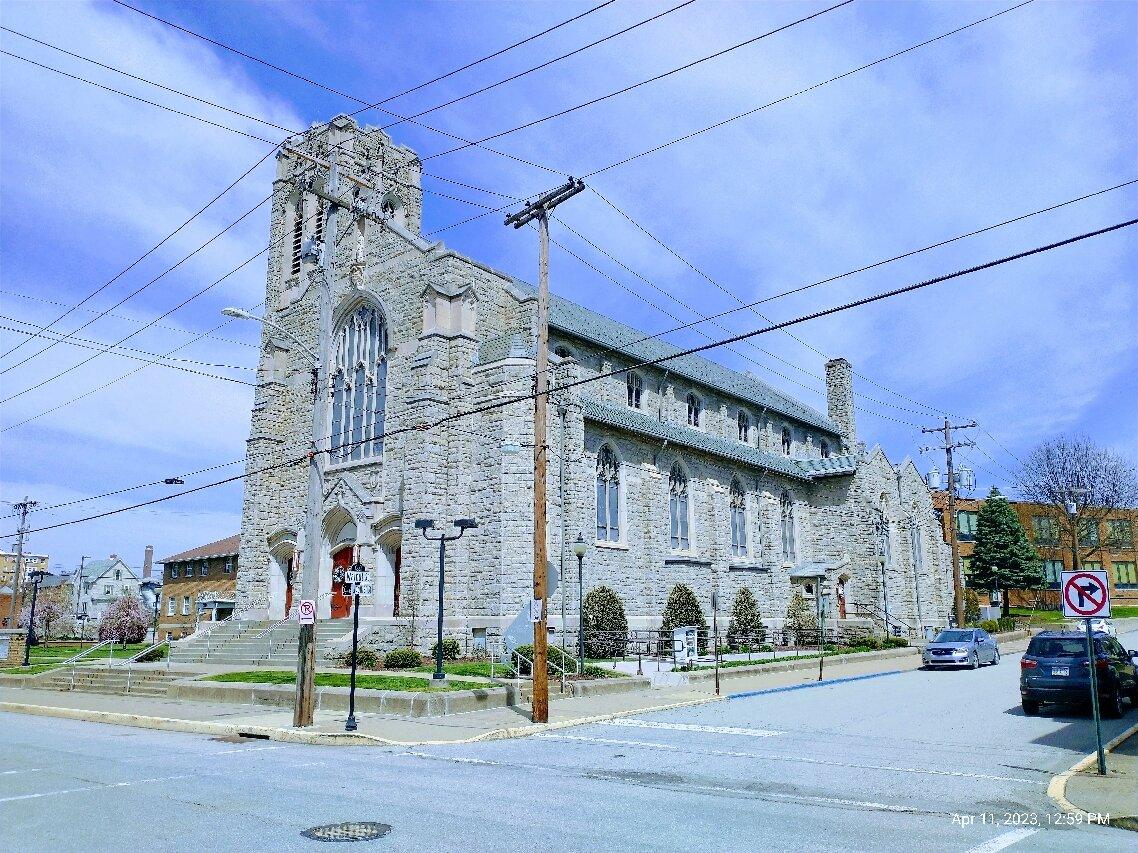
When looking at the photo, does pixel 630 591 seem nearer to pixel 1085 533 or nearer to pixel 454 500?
pixel 454 500

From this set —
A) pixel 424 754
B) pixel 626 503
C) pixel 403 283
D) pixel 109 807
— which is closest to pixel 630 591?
pixel 626 503

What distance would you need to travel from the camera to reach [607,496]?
31.4 metres

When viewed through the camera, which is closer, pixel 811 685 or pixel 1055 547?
pixel 811 685

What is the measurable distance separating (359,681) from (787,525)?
2705 centimetres

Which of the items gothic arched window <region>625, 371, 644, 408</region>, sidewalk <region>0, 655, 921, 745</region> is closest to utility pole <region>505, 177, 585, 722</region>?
sidewalk <region>0, 655, 921, 745</region>

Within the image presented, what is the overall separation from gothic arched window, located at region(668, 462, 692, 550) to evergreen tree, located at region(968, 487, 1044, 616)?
38139 millimetres

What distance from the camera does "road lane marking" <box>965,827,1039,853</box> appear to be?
23.7 ft

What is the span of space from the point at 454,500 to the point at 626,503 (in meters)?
6.99

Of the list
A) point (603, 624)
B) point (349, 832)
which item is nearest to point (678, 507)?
point (603, 624)

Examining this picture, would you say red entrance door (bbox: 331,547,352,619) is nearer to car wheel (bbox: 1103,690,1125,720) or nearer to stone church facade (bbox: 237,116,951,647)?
stone church facade (bbox: 237,116,951,647)

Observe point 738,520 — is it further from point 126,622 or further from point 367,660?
point 126,622

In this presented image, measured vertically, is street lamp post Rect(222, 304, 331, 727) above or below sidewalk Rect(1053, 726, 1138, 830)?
above

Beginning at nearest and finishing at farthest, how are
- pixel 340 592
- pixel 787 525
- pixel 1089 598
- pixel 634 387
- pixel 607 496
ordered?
pixel 1089 598, pixel 340 592, pixel 607 496, pixel 634 387, pixel 787 525

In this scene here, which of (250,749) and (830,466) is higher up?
(830,466)
